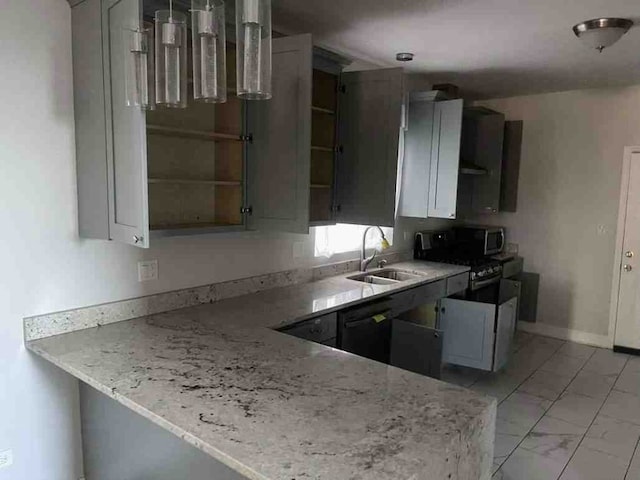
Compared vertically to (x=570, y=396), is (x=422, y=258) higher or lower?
higher

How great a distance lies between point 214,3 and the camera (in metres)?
1.48

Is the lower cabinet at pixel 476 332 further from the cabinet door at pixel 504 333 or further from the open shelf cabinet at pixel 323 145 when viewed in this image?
the open shelf cabinet at pixel 323 145

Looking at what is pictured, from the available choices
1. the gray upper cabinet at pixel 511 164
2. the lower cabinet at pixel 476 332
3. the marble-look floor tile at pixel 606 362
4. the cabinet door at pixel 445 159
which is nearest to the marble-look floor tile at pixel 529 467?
the lower cabinet at pixel 476 332

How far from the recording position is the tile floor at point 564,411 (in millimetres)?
2684

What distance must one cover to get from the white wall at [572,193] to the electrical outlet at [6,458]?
4.71 metres

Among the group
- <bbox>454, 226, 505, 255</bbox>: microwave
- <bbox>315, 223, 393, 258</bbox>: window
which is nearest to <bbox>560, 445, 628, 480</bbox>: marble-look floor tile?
<bbox>315, 223, 393, 258</bbox>: window

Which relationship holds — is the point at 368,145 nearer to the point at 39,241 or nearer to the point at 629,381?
the point at 39,241

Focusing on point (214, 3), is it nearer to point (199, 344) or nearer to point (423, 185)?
point (199, 344)

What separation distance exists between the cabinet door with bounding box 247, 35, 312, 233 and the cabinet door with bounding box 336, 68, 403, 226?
2.56 ft

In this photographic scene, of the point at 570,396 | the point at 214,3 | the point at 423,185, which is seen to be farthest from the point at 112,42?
the point at 570,396

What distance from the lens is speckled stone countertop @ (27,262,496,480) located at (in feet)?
3.82

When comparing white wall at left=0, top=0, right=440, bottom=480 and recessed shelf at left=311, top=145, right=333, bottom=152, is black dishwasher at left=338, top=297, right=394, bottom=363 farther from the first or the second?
white wall at left=0, top=0, right=440, bottom=480

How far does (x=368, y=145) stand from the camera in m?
3.09

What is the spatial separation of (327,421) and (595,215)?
4285 mm
